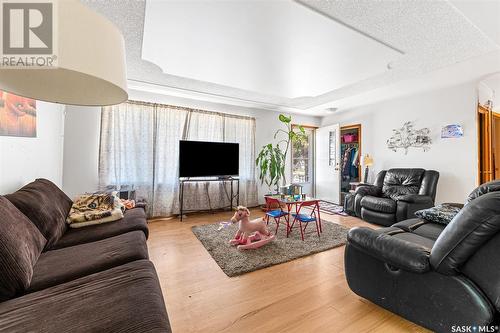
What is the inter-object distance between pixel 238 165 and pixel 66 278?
11.8 feet

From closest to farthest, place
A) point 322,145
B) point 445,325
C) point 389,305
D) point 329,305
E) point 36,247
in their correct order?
point 445,325, point 36,247, point 389,305, point 329,305, point 322,145

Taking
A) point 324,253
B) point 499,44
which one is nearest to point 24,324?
point 324,253

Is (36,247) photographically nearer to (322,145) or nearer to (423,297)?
(423,297)

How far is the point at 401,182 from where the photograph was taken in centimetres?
390

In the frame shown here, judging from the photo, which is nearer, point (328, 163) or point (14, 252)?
point (14, 252)

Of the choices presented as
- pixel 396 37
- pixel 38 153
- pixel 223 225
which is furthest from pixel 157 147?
pixel 396 37

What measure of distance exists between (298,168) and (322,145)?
909 millimetres

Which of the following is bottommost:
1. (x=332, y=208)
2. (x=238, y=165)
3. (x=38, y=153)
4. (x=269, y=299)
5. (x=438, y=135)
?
(x=269, y=299)

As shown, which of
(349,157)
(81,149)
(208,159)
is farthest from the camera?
(349,157)

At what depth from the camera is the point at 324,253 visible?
8.39 feet

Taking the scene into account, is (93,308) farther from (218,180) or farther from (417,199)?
(417,199)

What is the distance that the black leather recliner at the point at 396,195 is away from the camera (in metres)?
3.28

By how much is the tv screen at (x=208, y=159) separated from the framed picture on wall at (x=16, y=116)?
6.91 ft

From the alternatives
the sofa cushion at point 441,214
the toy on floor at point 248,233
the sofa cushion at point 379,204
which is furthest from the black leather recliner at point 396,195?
the toy on floor at point 248,233
